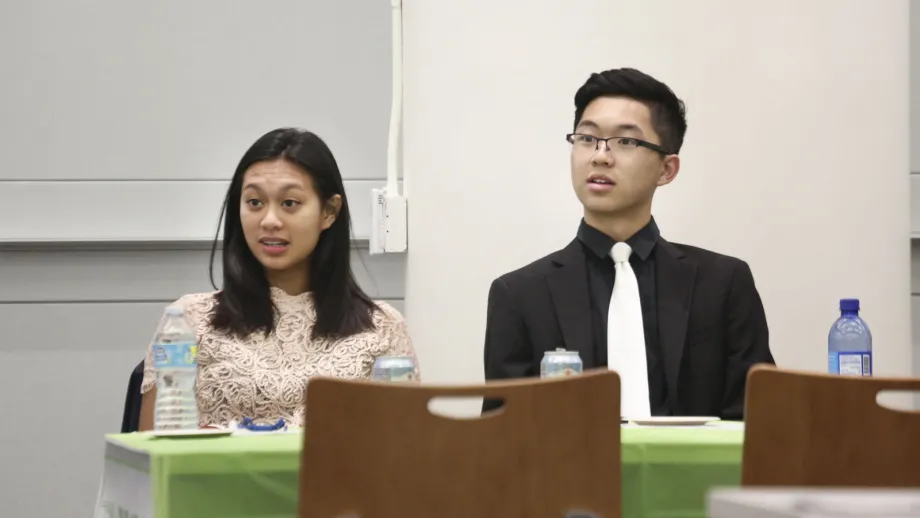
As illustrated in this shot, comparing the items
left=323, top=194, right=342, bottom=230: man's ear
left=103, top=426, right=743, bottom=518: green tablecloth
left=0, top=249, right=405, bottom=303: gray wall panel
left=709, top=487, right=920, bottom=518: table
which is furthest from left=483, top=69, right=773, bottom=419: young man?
left=709, top=487, right=920, bottom=518: table

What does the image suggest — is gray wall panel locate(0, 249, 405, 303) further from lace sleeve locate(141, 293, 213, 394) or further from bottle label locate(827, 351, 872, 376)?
bottle label locate(827, 351, 872, 376)

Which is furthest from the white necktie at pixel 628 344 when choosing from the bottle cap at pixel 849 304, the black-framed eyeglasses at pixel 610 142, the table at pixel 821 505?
the table at pixel 821 505

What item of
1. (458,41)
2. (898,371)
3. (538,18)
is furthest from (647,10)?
(898,371)

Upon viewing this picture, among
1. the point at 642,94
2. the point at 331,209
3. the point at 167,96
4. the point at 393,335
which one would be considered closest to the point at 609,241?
the point at 642,94

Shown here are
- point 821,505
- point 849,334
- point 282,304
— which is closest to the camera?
point 821,505

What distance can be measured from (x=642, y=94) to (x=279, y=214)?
2.95 ft

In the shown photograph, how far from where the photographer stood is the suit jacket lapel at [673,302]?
8.66ft

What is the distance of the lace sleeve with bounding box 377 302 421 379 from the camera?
266 cm

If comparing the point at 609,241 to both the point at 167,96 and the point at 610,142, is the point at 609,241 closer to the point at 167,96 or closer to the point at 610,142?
the point at 610,142

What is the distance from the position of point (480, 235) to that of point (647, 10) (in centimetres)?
75

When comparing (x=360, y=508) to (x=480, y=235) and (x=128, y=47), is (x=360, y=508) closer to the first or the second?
(x=480, y=235)

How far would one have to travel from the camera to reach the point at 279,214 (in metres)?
2.64

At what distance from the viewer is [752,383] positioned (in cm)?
145

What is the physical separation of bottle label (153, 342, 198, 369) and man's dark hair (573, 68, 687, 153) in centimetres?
119
